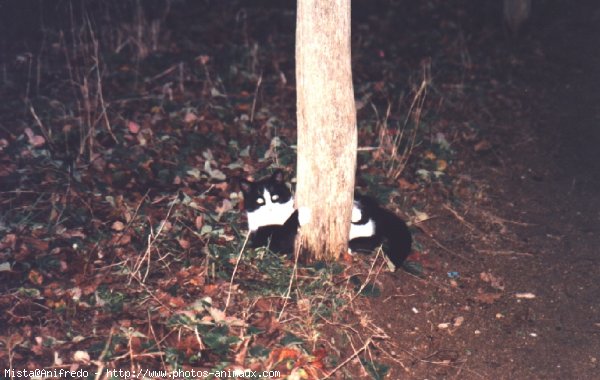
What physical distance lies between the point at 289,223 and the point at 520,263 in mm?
2046

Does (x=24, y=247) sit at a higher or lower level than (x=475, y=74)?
lower

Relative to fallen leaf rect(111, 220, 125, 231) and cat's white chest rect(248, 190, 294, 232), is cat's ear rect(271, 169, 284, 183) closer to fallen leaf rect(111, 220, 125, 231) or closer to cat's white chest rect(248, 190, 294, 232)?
cat's white chest rect(248, 190, 294, 232)

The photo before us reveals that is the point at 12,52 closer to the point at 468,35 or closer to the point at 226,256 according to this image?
the point at 226,256

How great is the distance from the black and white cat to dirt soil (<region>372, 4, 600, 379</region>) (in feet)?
1.11

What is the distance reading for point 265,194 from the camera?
4945 mm

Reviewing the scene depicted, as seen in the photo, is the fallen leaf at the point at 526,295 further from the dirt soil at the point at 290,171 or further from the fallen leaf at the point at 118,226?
the fallen leaf at the point at 118,226

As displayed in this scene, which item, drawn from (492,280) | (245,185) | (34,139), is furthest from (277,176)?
(34,139)

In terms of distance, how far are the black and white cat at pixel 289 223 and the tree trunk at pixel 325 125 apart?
0.18 meters

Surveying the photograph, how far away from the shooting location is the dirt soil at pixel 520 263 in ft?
13.6

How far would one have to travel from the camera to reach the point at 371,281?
15.5 ft

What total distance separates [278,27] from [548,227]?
5.43 meters

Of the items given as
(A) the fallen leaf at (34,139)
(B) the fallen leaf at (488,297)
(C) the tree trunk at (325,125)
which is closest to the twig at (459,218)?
(B) the fallen leaf at (488,297)

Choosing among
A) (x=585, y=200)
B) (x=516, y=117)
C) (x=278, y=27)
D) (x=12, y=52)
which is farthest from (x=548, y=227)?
(x=12, y=52)

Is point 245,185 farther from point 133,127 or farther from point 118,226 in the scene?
point 133,127
